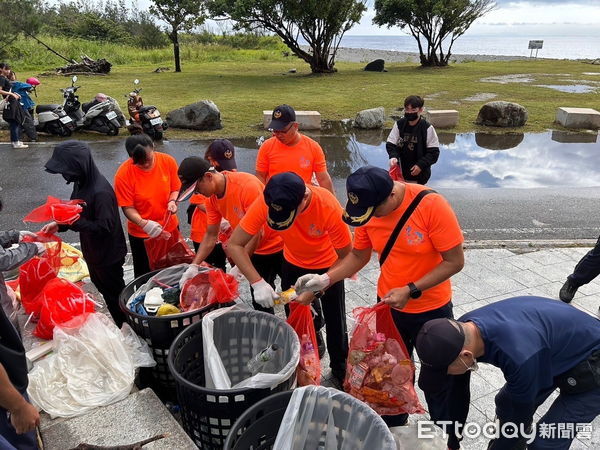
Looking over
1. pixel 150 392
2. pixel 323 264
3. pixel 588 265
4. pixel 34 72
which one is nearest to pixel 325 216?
pixel 323 264

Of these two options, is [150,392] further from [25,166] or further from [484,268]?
[25,166]

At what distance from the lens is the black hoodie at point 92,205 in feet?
10.2

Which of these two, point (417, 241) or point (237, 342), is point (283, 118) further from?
point (237, 342)

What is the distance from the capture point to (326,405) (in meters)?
2.01

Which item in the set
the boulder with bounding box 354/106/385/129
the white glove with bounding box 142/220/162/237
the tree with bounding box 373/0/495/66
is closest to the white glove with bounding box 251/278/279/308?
the white glove with bounding box 142/220/162/237

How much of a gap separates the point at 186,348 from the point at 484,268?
3.54 meters

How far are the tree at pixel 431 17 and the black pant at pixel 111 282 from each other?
25.0m

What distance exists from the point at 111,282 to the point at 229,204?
120 centimetres

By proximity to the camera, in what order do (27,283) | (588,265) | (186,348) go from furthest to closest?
1. (588,265)
2. (27,283)
3. (186,348)

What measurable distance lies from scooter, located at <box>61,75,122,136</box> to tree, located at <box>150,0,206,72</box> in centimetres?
1198

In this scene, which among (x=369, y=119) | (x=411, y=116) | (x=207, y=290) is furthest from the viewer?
(x=369, y=119)

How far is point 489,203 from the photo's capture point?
7.05 m

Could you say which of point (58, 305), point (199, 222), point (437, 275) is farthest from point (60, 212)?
point (437, 275)

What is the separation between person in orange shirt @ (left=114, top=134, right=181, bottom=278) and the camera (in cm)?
371
